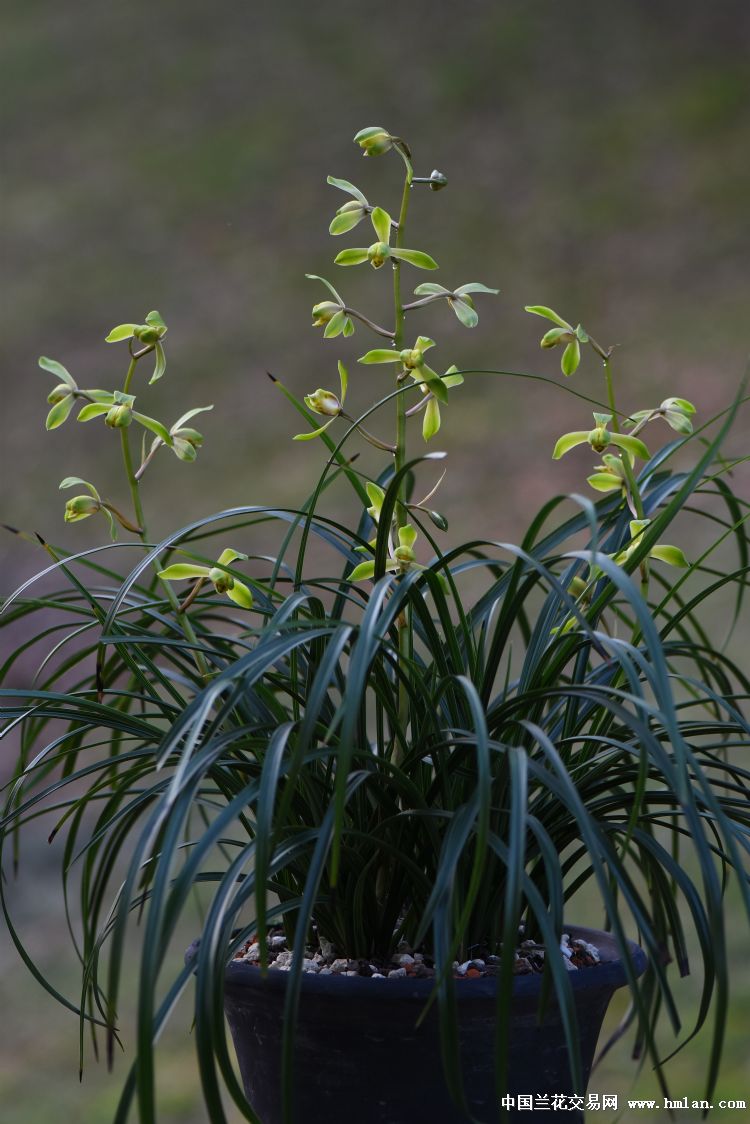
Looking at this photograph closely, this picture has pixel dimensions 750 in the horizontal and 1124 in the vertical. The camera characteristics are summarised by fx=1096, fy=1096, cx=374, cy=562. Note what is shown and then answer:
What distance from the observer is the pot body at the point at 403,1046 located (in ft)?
2.42

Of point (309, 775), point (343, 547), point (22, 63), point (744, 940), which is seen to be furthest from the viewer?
point (22, 63)

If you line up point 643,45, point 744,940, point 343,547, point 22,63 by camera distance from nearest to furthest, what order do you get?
point 343,547
point 744,940
point 643,45
point 22,63

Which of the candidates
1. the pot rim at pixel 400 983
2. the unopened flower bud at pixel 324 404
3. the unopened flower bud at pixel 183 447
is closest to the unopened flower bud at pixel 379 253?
the unopened flower bud at pixel 324 404

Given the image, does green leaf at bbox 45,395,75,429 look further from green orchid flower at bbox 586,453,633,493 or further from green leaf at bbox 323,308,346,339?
green orchid flower at bbox 586,453,633,493

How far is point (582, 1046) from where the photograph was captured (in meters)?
0.82

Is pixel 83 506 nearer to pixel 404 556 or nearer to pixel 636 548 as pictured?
pixel 404 556

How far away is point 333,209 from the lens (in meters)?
4.63

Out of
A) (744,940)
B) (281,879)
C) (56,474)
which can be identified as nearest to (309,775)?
(281,879)

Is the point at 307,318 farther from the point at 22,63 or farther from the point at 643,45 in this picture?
the point at 22,63

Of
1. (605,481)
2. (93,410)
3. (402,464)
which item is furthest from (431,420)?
(93,410)

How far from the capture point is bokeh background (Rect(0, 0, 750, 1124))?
371cm

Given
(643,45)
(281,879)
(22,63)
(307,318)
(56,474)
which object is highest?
(22,63)

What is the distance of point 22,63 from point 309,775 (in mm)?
5624

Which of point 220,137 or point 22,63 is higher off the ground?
point 22,63
